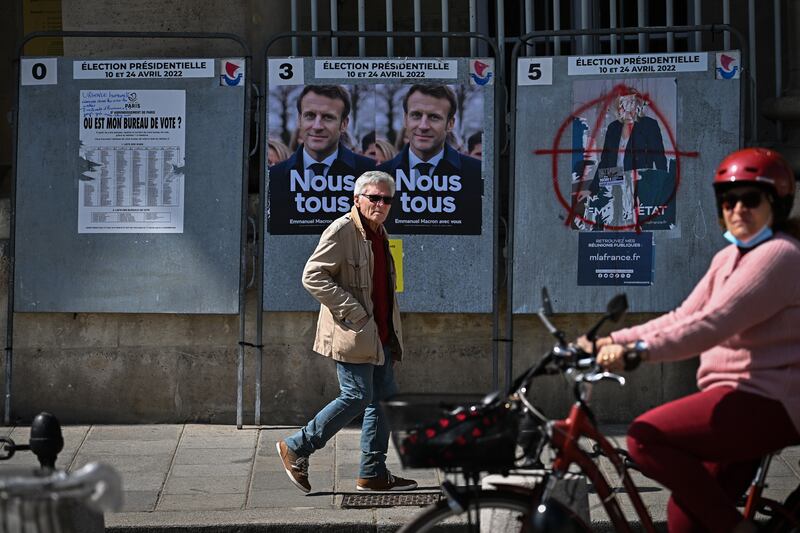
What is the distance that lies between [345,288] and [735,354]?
2.81 m

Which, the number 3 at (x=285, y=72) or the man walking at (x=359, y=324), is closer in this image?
the man walking at (x=359, y=324)

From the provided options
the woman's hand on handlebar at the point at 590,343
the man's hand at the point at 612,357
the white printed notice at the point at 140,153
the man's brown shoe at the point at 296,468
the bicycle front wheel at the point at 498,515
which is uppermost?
the white printed notice at the point at 140,153

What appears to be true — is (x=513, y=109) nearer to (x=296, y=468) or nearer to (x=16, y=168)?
(x=296, y=468)

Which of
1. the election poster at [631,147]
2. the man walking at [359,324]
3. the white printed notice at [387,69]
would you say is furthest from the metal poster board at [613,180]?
the man walking at [359,324]

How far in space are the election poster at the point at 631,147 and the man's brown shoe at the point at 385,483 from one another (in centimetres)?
245

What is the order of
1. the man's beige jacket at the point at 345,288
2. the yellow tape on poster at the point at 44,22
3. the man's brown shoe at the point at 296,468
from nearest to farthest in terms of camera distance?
the man's beige jacket at the point at 345,288
the man's brown shoe at the point at 296,468
the yellow tape on poster at the point at 44,22

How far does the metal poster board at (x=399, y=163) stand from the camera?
8.29 m

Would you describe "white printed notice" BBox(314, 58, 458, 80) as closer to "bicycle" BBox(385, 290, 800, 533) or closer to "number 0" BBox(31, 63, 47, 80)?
"number 0" BBox(31, 63, 47, 80)

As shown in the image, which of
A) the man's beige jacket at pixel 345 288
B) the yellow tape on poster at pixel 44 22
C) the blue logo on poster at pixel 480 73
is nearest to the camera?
the man's beige jacket at pixel 345 288

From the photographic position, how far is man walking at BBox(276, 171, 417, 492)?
259 inches

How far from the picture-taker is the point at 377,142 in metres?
8.34

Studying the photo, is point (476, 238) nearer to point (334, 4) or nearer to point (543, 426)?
point (334, 4)

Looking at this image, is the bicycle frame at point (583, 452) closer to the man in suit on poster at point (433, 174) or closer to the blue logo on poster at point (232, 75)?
the man in suit on poster at point (433, 174)

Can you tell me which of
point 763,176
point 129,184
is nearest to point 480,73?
point 129,184
